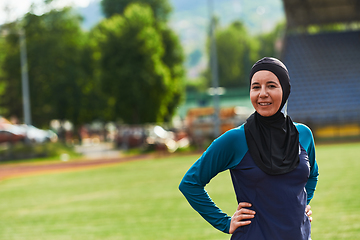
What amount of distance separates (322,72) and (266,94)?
37.6 meters

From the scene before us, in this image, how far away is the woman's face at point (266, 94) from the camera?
2.88m

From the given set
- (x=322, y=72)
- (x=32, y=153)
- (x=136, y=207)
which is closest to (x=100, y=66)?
(x=32, y=153)

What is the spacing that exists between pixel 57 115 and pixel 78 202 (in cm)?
3803

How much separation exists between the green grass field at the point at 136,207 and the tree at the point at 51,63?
30999mm

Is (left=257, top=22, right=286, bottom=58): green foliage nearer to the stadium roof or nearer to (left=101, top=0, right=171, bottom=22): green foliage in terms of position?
(left=101, top=0, right=171, bottom=22): green foliage

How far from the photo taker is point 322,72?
38.9 metres

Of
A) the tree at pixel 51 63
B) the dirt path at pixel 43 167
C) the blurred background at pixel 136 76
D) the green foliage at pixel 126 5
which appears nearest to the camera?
the dirt path at pixel 43 167

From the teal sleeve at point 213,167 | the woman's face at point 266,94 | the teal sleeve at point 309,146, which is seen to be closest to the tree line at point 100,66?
the teal sleeve at point 309,146

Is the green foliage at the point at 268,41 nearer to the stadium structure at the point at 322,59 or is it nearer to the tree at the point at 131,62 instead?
the stadium structure at the point at 322,59

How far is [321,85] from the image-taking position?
3797 cm

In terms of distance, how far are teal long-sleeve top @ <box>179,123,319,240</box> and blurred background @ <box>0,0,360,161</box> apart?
27503 millimetres

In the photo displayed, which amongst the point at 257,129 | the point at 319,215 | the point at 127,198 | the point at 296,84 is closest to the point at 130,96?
the point at 296,84

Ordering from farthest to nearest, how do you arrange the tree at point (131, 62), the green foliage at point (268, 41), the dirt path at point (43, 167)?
the green foliage at point (268, 41), the tree at point (131, 62), the dirt path at point (43, 167)

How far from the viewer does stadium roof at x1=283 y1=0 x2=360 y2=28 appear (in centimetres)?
4038
